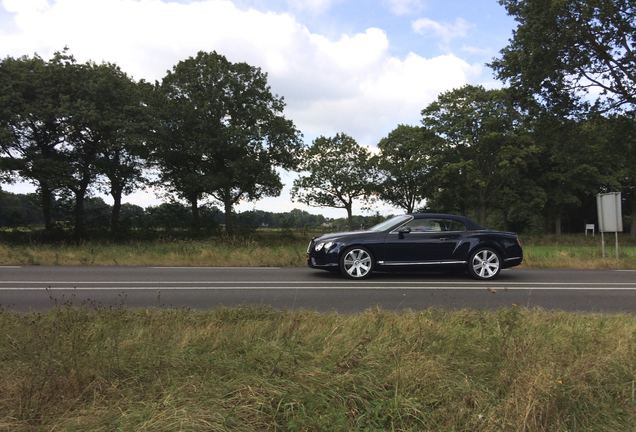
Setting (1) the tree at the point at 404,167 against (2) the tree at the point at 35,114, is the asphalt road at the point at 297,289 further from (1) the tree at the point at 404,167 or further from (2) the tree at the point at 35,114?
(1) the tree at the point at 404,167

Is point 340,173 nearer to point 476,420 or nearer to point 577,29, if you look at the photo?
point 577,29

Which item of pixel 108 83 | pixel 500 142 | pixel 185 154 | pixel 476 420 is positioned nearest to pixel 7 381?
pixel 476 420

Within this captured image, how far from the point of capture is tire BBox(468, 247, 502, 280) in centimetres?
1220

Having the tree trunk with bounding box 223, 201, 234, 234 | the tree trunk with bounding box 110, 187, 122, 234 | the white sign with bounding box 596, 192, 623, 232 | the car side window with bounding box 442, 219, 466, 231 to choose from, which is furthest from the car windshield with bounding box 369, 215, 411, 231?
the tree trunk with bounding box 110, 187, 122, 234

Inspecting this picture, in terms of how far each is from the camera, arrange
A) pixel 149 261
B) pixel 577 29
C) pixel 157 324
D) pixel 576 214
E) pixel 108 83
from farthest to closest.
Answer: pixel 576 214
pixel 108 83
pixel 577 29
pixel 149 261
pixel 157 324

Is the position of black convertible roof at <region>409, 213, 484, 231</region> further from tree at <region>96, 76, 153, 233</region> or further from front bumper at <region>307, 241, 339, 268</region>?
tree at <region>96, 76, 153, 233</region>

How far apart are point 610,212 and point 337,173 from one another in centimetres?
4634

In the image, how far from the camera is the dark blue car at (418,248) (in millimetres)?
11812

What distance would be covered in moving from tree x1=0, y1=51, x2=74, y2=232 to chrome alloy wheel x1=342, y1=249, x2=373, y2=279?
25444 millimetres

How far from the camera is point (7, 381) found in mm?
3570

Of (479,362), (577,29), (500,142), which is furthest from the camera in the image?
(500,142)

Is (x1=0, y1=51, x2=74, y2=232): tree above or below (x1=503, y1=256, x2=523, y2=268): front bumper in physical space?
above

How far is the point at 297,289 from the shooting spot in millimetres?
10250

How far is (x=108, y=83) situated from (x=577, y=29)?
88.3ft
